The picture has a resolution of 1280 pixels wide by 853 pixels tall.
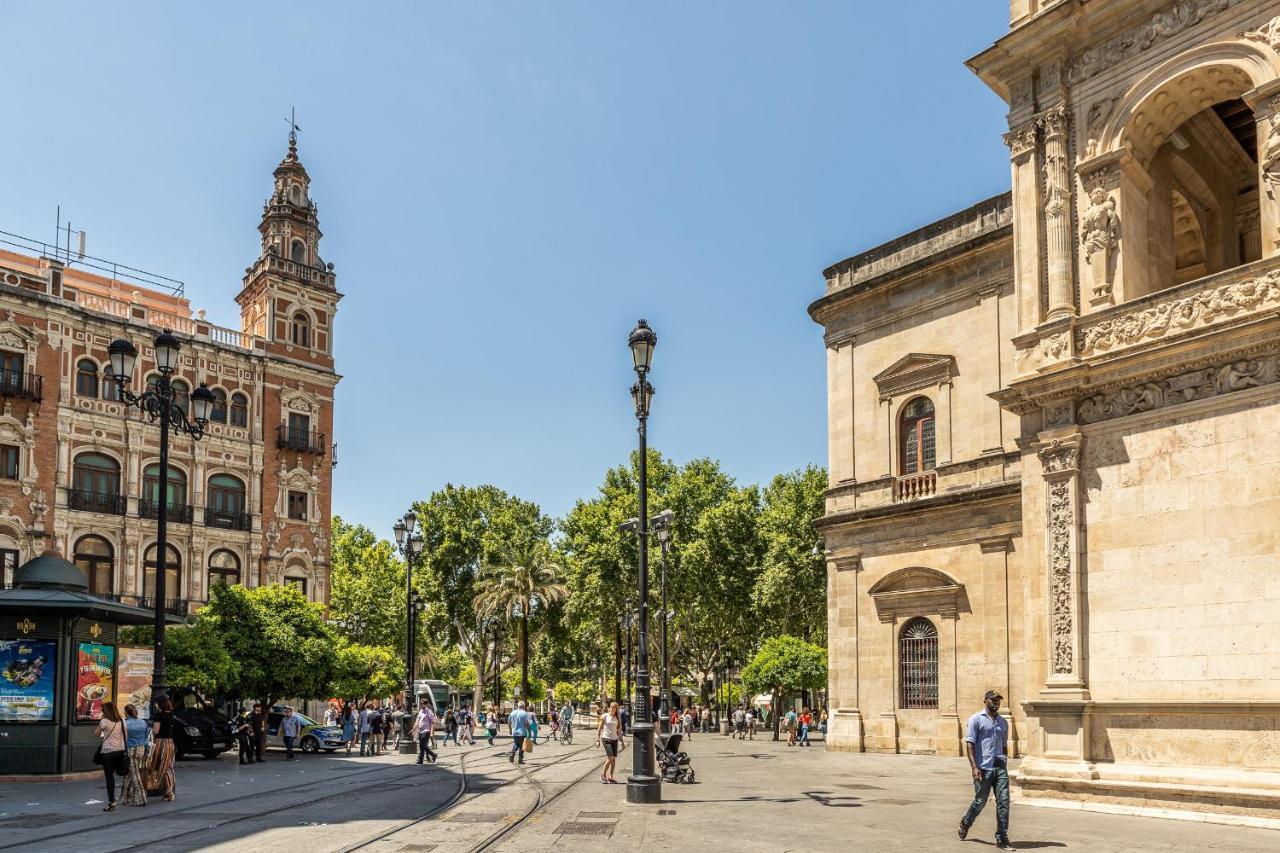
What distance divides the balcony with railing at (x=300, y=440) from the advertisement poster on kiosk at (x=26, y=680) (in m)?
29.8

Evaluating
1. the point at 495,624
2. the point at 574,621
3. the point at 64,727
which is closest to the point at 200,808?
the point at 64,727

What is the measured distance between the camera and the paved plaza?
12.7 m

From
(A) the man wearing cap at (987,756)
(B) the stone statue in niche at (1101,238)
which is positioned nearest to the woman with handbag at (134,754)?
(A) the man wearing cap at (987,756)

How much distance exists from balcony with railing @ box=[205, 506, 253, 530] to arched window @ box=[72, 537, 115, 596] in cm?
415


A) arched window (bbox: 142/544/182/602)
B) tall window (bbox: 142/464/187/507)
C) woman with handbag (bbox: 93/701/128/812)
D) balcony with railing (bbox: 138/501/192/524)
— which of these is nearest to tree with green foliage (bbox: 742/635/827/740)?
arched window (bbox: 142/544/182/602)

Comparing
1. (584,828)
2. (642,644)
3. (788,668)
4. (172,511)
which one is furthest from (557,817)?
(172,511)

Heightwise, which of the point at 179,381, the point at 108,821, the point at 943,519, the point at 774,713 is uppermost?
the point at 179,381

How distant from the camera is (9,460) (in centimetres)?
4306

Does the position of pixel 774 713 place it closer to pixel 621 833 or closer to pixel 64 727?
pixel 64 727

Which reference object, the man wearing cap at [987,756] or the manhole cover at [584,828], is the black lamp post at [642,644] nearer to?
the manhole cover at [584,828]

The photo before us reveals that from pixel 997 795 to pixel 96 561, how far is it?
133 feet

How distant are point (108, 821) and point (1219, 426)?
619 inches

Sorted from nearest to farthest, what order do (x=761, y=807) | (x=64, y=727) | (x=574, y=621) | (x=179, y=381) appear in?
(x=761, y=807)
(x=64, y=727)
(x=179, y=381)
(x=574, y=621)

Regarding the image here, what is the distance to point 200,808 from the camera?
17031mm
